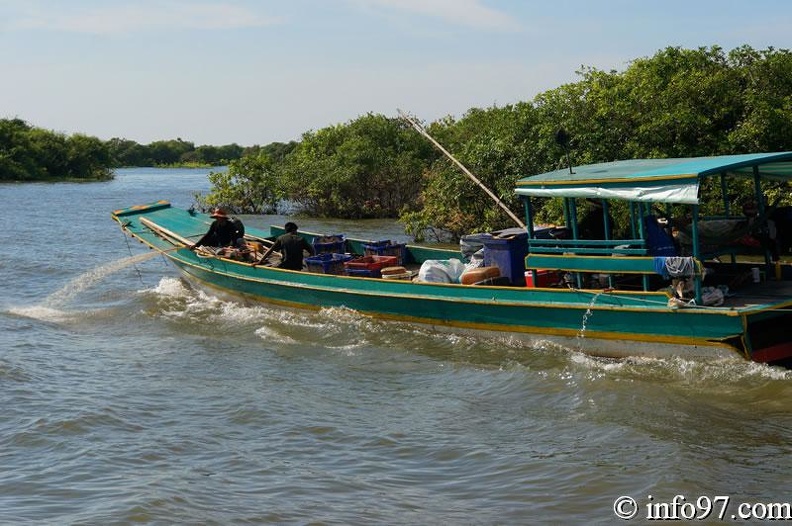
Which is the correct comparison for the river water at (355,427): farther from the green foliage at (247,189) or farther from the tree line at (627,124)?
the green foliage at (247,189)

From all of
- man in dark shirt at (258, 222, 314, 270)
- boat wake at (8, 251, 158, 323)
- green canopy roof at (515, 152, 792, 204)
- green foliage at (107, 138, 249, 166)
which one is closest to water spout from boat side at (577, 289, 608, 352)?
green canopy roof at (515, 152, 792, 204)

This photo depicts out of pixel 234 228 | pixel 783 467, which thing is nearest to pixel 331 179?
pixel 234 228

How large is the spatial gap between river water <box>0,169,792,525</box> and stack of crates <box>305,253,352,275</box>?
2.96ft

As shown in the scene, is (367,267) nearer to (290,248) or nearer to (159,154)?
(290,248)

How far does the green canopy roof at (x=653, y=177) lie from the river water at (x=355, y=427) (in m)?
2.00

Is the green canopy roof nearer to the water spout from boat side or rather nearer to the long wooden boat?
the long wooden boat

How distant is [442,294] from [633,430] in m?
4.05

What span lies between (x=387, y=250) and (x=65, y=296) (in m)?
6.83

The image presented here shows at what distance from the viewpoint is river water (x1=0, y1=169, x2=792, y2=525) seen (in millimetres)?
7785

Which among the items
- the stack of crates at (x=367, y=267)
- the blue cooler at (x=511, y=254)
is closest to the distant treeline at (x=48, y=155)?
the stack of crates at (x=367, y=267)

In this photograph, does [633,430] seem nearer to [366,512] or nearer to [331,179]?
[366,512]

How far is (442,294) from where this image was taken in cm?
1279

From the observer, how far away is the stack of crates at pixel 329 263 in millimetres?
14921

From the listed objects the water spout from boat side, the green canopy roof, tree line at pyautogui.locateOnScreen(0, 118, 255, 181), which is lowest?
the water spout from boat side
